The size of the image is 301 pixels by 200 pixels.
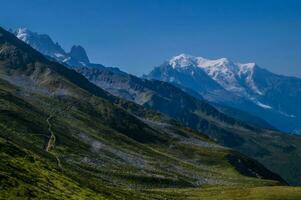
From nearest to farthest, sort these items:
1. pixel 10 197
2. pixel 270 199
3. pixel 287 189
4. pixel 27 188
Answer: pixel 10 197 → pixel 27 188 → pixel 270 199 → pixel 287 189

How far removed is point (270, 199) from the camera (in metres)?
143

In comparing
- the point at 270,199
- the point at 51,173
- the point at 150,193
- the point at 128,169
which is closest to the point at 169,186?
the point at 128,169

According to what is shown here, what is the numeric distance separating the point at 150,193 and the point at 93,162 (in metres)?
45.5

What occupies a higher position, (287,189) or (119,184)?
(287,189)

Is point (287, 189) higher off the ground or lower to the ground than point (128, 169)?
higher

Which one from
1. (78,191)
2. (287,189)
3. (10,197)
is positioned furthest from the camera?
(287,189)

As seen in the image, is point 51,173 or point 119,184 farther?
point 119,184

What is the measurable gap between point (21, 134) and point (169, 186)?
57.3 m

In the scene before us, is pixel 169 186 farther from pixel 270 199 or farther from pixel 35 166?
pixel 35 166

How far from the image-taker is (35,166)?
104 metres

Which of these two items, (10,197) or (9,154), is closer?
(10,197)

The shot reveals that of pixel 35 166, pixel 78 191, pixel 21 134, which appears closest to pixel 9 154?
pixel 35 166

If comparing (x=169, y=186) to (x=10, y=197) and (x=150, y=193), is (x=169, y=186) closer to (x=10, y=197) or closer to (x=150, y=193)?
(x=150, y=193)

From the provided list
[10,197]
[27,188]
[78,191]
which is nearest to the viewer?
[10,197]
